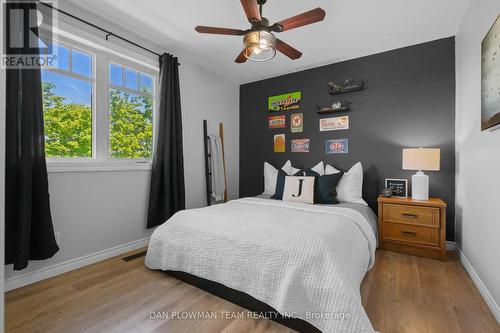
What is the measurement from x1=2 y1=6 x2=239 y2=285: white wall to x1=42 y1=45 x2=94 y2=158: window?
0.96 ft

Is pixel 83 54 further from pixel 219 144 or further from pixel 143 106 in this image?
pixel 219 144

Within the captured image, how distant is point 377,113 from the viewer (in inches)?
127

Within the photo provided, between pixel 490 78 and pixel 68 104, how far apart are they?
11.6ft

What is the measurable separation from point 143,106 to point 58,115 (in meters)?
0.90

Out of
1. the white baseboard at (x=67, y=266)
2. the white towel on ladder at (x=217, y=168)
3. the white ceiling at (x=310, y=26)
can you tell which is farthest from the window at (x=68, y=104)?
the white towel on ladder at (x=217, y=168)

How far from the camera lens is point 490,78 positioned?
173cm

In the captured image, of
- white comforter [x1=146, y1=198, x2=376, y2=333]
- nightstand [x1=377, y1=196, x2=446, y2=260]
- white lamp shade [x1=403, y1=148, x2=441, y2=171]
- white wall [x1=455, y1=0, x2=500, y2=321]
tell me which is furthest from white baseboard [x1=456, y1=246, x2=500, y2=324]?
white lamp shade [x1=403, y1=148, x2=441, y2=171]

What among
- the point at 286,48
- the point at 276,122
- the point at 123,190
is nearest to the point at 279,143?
the point at 276,122

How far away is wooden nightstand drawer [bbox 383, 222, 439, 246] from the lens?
8.23 ft

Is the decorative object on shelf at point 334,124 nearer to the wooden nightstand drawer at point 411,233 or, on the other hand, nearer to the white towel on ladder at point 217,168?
the wooden nightstand drawer at point 411,233

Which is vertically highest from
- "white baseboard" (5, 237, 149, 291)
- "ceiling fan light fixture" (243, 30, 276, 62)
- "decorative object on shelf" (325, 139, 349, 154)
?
"ceiling fan light fixture" (243, 30, 276, 62)

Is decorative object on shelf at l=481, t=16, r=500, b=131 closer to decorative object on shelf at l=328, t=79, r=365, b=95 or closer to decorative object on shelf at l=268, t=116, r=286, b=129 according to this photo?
decorative object on shelf at l=328, t=79, r=365, b=95

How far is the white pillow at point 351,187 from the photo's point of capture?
9.73ft

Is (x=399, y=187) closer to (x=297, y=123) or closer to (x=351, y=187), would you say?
(x=351, y=187)
